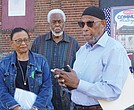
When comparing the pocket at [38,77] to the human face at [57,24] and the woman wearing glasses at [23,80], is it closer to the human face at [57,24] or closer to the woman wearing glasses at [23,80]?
the woman wearing glasses at [23,80]

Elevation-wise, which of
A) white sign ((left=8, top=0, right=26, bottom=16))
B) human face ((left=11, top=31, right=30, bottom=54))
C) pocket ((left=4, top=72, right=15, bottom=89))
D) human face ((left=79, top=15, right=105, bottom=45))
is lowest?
pocket ((left=4, top=72, right=15, bottom=89))

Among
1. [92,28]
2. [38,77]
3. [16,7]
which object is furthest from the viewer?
[16,7]

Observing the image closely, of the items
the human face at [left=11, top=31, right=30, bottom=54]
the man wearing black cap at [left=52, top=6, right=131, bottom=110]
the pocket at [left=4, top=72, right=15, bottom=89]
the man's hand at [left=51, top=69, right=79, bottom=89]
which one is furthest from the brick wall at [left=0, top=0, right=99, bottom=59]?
the man's hand at [left=51, top=69, right=79, bottom=89]

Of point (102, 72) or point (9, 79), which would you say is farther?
point (9, 79)

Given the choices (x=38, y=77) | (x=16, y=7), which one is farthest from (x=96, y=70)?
(x=16, y=7)

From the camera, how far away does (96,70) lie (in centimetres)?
272

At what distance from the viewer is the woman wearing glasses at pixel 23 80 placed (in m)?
3.75

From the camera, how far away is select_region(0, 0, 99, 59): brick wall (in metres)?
9.08

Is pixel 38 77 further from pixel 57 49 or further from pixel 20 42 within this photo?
pixel 57 49

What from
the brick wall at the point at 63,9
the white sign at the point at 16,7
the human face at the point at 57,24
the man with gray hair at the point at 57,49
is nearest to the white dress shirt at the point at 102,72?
the man with gray hair at the point at 57,49

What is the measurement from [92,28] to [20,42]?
1325 millimetres

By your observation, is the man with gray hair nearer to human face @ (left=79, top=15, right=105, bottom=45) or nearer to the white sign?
human face @ (left=79, top=15, right=105, bottom=45)

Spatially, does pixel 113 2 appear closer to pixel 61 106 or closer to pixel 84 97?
pixel 61 106

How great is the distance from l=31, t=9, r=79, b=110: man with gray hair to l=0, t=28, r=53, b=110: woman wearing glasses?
0.52 metres
